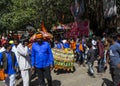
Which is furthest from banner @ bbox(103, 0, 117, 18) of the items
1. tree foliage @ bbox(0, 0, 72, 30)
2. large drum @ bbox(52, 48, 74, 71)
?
tree foliage @ bbox(0, 0, 72, 30)

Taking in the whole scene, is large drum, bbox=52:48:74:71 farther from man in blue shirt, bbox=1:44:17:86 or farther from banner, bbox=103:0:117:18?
banner, bbox=103:0:117:18

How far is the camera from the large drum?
12523mm

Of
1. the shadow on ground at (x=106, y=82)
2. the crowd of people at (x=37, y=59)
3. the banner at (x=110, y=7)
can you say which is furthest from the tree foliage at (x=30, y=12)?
the crowd of people at (x=37, y=59)

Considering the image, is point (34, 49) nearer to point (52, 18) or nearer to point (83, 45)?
point (83, 45)

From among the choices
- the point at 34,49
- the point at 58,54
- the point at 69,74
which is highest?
the point at 34,49

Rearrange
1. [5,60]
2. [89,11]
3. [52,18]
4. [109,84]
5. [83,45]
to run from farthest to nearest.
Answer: [52,18] → [89,11] → [83,45] → [109,84] → [5,60]

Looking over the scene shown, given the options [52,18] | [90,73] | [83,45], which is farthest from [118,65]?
[52,18]

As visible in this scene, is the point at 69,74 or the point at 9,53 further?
the point at 69,74

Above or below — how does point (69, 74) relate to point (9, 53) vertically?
below

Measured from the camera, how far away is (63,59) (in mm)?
12547

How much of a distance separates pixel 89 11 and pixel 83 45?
9.41 meters

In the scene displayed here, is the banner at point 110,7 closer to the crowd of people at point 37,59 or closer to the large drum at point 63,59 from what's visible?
the large drum at point 63,59

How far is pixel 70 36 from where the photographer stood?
64.1 ft

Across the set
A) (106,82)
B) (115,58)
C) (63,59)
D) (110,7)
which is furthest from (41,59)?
(110,7)
